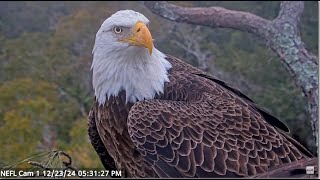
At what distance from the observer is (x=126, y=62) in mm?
2709

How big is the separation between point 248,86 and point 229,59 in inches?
44.3

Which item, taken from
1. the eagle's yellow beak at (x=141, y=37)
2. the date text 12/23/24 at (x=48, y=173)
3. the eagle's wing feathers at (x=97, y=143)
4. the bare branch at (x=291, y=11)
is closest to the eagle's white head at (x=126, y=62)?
the eagle's yellow beak at (x=141, y=37)

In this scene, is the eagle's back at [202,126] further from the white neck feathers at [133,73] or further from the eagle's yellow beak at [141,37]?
the eagle's yellow beak at [141,37]

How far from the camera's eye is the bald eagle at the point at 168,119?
8.20ft

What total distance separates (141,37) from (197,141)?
55cm

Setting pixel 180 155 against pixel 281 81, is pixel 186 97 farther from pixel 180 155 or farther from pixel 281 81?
pixel 281 81

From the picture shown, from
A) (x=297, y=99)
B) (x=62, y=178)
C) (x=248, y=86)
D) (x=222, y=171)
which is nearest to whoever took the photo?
(x=62, y=178)

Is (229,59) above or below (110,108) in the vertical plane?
below

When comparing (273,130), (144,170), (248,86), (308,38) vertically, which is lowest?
(248,86)

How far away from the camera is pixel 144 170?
262 centimetres

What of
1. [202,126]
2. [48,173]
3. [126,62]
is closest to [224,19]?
[126,62]

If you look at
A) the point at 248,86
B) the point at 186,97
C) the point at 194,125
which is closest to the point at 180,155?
the point at 194,125

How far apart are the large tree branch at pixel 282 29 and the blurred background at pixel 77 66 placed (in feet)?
7.73

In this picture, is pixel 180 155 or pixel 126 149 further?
pixel 126 149
